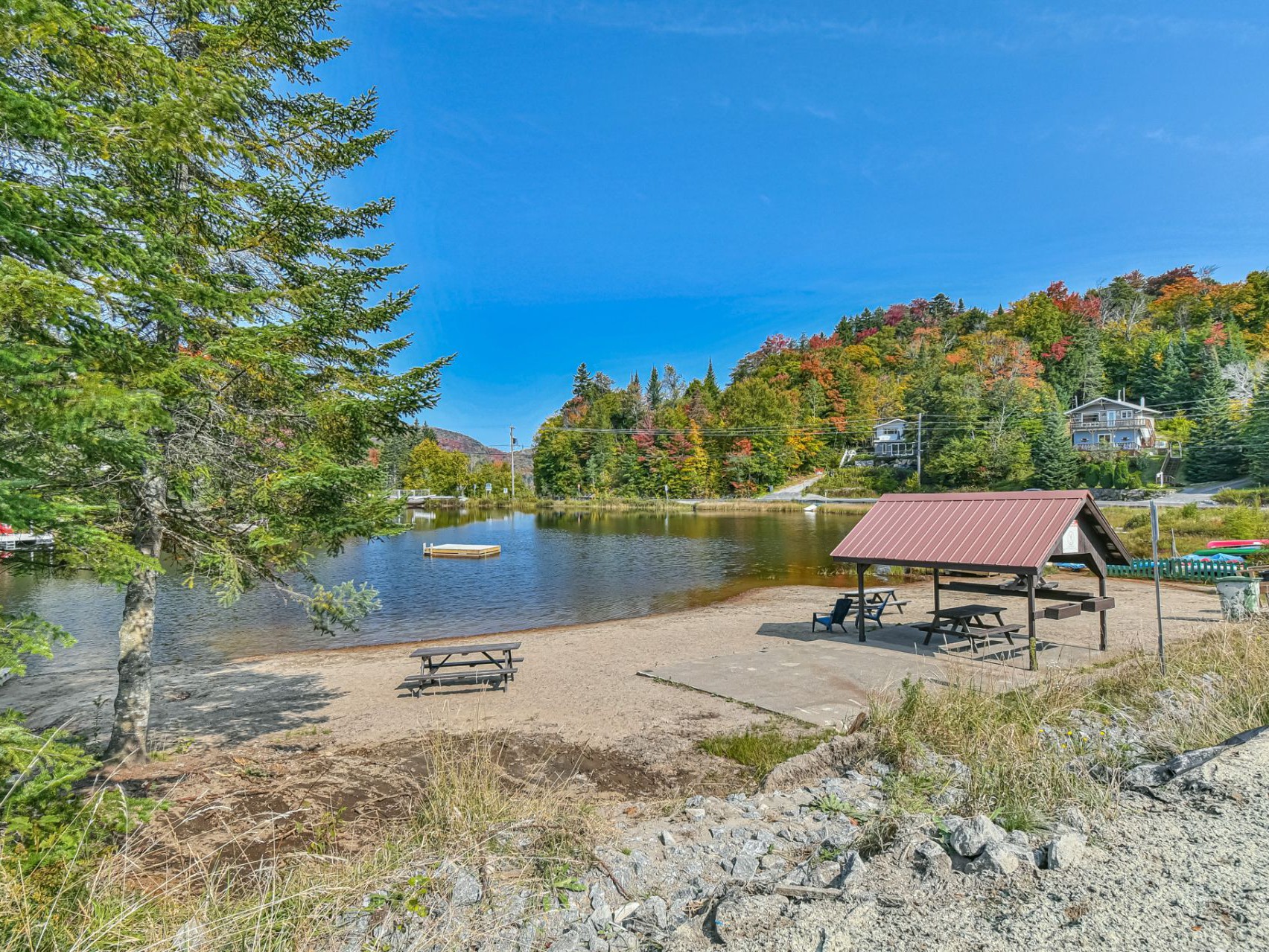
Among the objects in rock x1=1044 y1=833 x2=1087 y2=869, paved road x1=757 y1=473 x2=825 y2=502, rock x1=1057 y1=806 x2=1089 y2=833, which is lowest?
rock x1=1057 y1=806 x2=1089 y2=833

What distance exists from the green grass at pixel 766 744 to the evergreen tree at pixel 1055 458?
179ft

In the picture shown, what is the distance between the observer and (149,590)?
7.30 meters

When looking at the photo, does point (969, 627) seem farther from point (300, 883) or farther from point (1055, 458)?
point (1055, 458)

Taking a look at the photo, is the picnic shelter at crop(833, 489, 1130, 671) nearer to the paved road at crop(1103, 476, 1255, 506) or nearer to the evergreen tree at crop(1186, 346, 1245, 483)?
the paved road at crop(1103, 476, 1255, 506)

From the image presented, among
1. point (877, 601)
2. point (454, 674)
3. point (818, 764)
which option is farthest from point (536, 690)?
point (877, 601)

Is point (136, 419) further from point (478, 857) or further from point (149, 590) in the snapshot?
point (149, 590)

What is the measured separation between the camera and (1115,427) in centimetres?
6325

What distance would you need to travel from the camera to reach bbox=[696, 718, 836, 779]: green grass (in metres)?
7.22

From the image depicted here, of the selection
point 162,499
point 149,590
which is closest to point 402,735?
point 149,590

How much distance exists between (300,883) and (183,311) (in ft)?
16.4

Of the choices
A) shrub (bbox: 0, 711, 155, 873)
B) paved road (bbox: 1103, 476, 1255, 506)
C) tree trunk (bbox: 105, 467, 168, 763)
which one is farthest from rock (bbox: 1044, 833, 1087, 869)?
paved road (bbox: 1103, 476, 1255, 506)

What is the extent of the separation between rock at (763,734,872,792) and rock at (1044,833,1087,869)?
2617mm

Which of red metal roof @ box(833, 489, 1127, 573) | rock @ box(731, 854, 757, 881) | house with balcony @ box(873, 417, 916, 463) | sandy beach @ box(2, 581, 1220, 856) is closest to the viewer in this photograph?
rock @ box(731, 854, 757, 881)

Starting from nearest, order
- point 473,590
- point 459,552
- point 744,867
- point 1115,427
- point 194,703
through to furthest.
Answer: point 744,867 < point 194,703 < point 473,590 < point 459,552 < point 1115,427
